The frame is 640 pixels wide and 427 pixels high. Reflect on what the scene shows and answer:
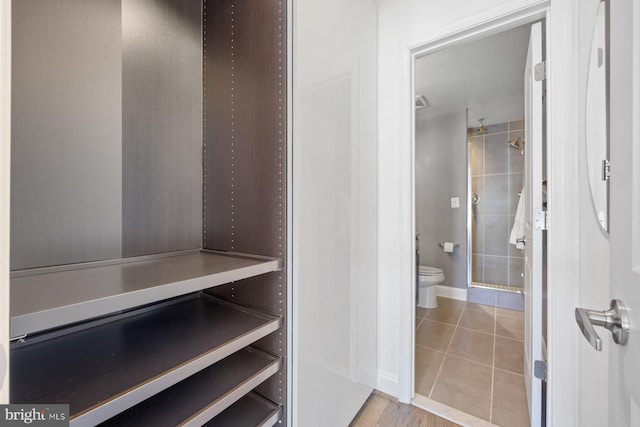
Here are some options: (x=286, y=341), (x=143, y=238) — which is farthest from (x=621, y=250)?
(x=143, y=238)

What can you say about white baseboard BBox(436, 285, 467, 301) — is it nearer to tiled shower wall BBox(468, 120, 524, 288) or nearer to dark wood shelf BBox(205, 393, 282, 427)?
tiled shower wall BBox(468, 120, 524, 288)

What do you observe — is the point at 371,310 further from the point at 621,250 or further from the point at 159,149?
the point at 159,149

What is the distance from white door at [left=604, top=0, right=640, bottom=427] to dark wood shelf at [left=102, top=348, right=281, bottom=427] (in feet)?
2.90

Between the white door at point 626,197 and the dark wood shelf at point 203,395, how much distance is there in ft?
2.90

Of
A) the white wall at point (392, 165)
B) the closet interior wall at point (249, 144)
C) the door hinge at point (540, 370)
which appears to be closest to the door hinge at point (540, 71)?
the white wall at point (392, 165)

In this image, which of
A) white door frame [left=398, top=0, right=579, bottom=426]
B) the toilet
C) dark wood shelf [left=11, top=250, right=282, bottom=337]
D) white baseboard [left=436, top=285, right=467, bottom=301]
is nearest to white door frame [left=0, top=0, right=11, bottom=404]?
dark wood shelf [left=11, top=250, right=282, bottom=337]

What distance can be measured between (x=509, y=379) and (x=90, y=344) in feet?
7.62

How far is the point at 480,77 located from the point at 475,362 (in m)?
2.47

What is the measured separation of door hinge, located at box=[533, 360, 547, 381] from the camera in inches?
49.8

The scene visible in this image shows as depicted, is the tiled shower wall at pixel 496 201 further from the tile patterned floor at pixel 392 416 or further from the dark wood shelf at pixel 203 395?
the dark wood shelf at pixel 203 395

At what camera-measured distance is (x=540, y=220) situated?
1269 millimetres

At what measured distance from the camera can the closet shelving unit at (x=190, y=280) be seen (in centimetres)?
61

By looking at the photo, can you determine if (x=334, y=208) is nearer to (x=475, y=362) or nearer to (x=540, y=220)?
(x=540, y=220)

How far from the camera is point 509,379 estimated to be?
5.84 feet
